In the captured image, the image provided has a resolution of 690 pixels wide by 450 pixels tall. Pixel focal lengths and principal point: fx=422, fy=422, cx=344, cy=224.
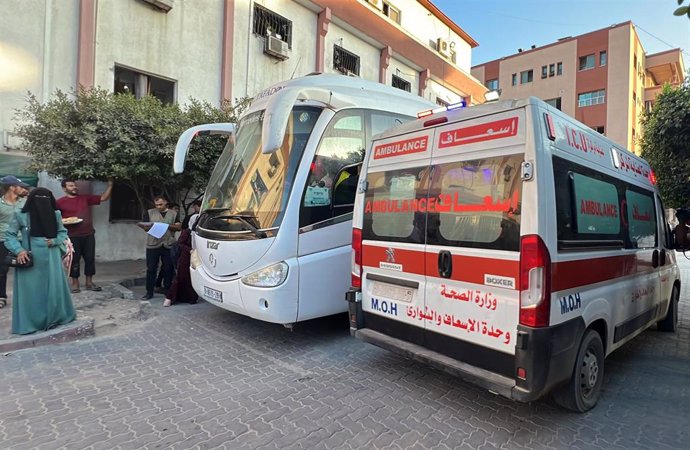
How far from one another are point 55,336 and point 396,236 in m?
4.09

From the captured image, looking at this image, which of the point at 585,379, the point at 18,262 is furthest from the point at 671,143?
the point at 18,262

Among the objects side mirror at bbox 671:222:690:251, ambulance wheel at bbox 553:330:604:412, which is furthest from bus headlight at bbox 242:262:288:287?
side mirror at bbox 671:222:690:251

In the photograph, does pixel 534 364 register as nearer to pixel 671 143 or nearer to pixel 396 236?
pixel 396 236

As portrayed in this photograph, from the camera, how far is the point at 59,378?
388 centimetres

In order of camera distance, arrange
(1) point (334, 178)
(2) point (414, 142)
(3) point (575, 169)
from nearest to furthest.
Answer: (3) point (575, 169)
(2) point (414, 142)
(1) point (334, 178)

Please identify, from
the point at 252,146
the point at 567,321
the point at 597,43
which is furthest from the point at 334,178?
the point at 597,43

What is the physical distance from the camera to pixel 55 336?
4840 millimetres

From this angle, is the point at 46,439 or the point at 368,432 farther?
the point at 368,432

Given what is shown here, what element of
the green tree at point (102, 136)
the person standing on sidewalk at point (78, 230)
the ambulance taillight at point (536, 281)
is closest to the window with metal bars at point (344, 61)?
the green tree at point (102, 136)

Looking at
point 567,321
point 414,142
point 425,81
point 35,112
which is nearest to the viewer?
point 567,321

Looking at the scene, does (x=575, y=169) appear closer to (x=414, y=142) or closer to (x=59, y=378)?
(x=414, y=142)

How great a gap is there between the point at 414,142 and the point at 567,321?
1904mm

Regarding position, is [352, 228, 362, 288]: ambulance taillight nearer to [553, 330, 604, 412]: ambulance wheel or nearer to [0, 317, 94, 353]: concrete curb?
[553, 330, 604, 412]: ambulance wheel

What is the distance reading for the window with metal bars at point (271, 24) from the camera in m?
13.1
